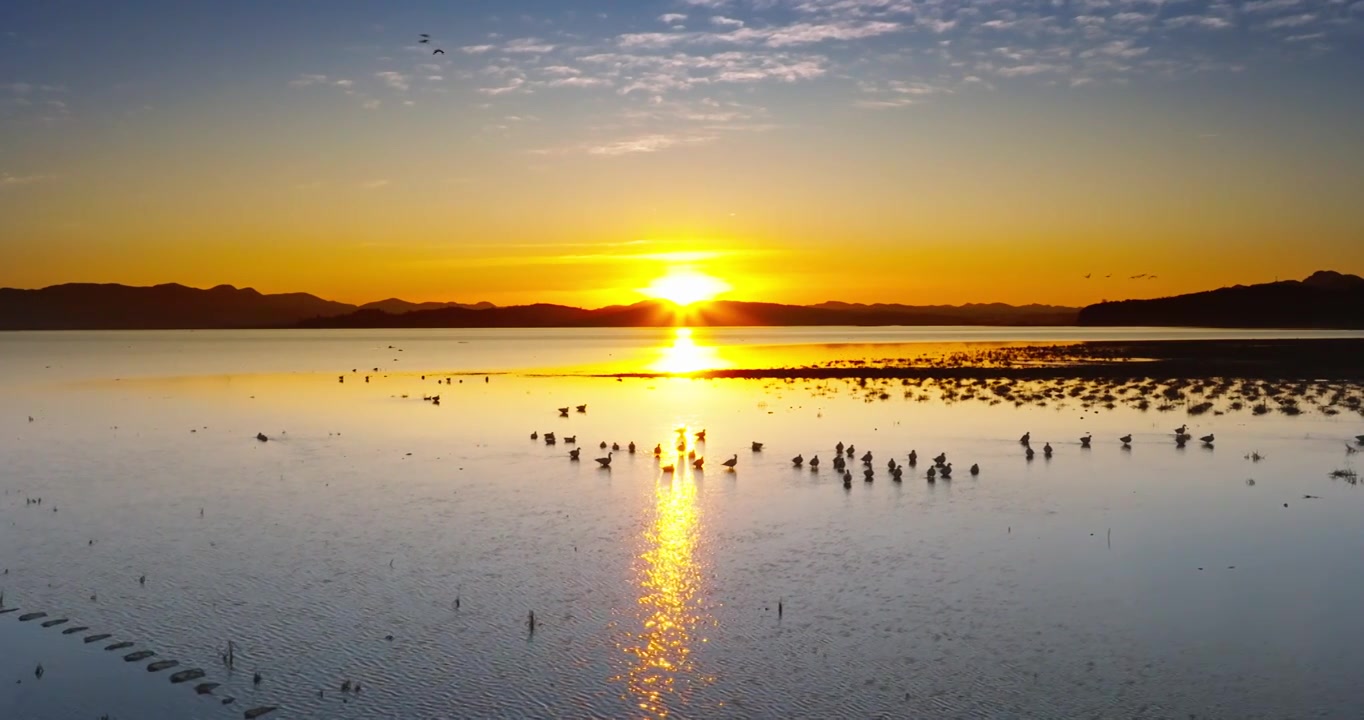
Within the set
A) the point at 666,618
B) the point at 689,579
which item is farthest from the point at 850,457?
the point at 666,618

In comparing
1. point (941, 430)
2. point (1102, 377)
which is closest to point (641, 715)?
point (941, 430)

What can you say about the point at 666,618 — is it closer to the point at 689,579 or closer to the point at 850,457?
the point at 689,579

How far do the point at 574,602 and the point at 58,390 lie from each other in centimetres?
5924

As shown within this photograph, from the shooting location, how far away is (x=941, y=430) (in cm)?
3744

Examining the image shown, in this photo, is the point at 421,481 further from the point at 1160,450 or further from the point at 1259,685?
the point at 1160,450

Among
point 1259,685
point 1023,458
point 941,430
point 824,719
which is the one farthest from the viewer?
point 941,430

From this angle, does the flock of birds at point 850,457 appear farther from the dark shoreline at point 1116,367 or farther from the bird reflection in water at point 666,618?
the dark shoreline at point 1116,367

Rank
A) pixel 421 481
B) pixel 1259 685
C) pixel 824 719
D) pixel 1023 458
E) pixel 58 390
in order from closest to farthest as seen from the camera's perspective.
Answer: pixel 824 719, pixel 1259 685, pixel 421 481, pixel 1023 458, pixel 58 390

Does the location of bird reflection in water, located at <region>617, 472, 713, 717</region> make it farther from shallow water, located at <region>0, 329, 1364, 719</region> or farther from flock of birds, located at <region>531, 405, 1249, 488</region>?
flock of birds, located at <region>531, 405, 1249, 488</region>

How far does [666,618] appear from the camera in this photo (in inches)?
569

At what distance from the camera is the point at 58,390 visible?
60688 mm

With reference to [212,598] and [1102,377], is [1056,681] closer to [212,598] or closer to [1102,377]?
[212,598]

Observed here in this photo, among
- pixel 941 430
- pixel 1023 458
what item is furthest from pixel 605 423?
pixel 1023 458

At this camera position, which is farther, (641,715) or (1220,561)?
(1220,561)
